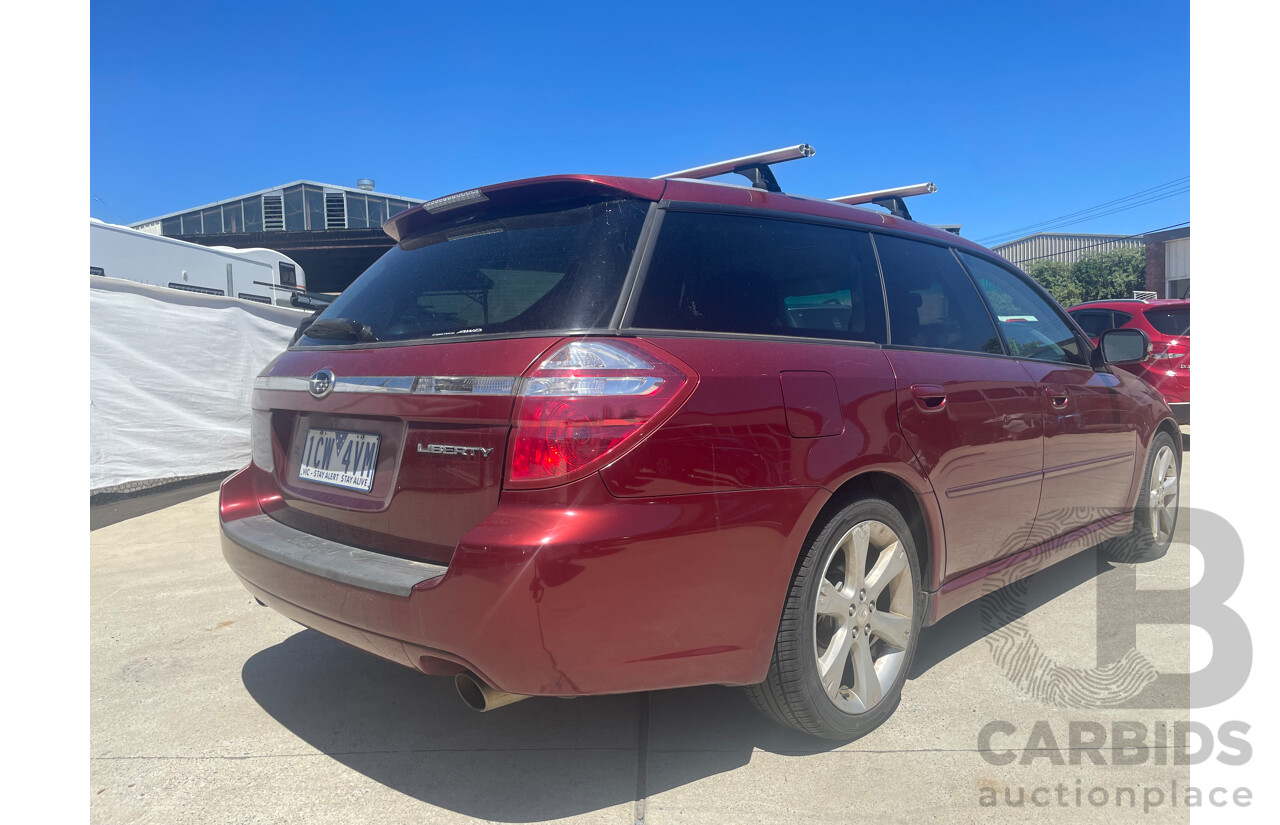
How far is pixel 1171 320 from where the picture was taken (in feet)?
31.3

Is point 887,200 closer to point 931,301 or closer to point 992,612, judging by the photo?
point 931,301

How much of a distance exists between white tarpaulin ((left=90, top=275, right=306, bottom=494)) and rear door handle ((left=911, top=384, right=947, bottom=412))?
6571mm

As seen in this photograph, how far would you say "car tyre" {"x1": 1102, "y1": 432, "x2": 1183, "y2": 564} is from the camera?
4520 mm

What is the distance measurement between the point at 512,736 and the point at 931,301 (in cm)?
219

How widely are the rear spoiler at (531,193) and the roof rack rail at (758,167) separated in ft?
1.75

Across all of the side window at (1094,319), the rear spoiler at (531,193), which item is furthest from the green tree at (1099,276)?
the rear spoiler at (531,193)

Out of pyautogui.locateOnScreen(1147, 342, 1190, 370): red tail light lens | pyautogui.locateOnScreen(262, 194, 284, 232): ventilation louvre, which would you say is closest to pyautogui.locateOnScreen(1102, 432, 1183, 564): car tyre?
pyautogui.locateOnScreen(1147, 342, 1190, 370): red tail light lens

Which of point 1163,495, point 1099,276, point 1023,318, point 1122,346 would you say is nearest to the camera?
point 1023,318

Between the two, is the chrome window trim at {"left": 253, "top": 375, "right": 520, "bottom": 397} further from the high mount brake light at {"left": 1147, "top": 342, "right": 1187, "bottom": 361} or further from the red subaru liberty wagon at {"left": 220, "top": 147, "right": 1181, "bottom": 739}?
the high mount brake light at {"left": 1147, "top": 342, "right": 1187, "bottom": 361}

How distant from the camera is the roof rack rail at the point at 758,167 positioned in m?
3.05

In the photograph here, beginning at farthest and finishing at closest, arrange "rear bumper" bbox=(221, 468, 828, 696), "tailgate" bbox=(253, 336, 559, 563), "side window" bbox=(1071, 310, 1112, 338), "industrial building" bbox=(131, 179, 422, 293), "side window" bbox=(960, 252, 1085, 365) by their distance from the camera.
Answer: "industrial building" bbox=(131, 179, 422, 293)
"side window" bbox=(1071, 310, 1112, 338)
"side window" bbox=(960, 252, 1085, 365)
"tailgate" bbox=(253, 336, 559, 563)
"rear bumper" bbox=(221, 468, 828, 696)

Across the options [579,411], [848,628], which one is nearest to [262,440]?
[579,411]

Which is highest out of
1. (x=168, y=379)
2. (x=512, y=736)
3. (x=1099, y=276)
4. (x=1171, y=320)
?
(x=1099, y=276)

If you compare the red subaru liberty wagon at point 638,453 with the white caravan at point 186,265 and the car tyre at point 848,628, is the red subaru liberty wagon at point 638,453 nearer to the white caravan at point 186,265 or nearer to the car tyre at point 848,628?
the car tyre at point 848,628
